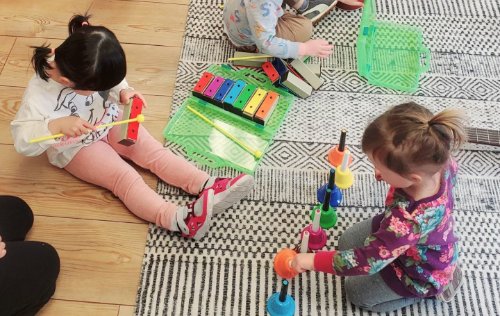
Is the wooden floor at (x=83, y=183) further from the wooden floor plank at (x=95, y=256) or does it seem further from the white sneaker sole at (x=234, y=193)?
the white sneaker sole at (x=234, y=193)

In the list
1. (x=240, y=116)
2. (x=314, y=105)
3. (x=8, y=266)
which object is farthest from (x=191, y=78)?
(x=8, y=266)

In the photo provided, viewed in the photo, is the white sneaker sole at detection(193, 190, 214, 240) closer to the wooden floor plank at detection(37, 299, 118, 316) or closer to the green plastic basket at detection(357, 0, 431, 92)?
the wooden floor plank at detection(37, 299, 118, 316)

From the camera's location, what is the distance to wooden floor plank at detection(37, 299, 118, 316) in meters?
1.06

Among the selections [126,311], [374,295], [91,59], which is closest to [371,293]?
[374,295]

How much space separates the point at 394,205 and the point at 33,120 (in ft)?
2.41

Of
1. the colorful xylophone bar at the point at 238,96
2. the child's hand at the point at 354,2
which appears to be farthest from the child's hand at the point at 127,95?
the child's hand at the point at 354,2

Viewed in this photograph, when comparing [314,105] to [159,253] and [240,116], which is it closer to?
[240,116]

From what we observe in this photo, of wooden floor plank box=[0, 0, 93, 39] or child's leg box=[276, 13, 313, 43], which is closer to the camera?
child's leg box=[276, 13, 313, 43]

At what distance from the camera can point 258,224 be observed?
1188mm

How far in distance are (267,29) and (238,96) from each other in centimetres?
19

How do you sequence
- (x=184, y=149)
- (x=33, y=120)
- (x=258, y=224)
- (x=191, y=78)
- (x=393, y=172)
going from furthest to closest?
(x=191, y=78) < (x=184, y=149) < (x=258, y=224) < (x=33, y=120) < (x=393, y=172)

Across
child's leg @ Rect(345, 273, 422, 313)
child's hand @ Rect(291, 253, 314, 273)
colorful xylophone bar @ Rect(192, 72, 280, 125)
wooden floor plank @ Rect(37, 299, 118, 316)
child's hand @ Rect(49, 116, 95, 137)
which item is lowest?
wooden floor plank @ Rect(37, 299, 118, 316)

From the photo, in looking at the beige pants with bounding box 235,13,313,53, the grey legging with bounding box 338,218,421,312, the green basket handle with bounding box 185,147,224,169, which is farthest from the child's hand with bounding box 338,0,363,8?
the grey legging with bounding box 338,218,421,312

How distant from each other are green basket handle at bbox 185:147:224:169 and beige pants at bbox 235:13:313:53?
383 millimetres
